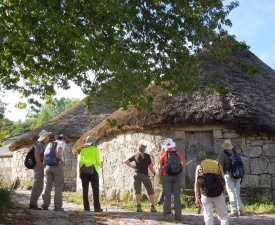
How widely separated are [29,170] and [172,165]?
12.1m

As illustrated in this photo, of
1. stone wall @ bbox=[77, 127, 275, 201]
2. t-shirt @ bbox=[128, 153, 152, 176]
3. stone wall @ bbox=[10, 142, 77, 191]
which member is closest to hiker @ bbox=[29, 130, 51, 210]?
t-shirt @ bbox=[128, 153, 152, 176]

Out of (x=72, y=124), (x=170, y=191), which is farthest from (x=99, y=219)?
(x=72, y=124)

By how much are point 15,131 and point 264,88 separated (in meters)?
56.4

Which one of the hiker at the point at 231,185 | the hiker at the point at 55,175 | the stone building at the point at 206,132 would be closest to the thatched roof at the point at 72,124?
the stone building at the point at 206,132

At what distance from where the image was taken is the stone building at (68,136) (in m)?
16.6

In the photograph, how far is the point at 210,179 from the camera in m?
5.59

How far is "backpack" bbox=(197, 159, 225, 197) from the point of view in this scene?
5.52 metres

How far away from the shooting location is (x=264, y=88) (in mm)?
11680

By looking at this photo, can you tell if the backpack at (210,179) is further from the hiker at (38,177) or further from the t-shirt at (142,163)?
the hiker at (38,177)

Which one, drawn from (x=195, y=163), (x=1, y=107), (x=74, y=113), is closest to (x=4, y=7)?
(x=195, y=163)

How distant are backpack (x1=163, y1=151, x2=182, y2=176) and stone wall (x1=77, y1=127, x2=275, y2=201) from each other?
310cm

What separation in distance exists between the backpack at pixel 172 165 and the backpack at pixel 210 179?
112cm

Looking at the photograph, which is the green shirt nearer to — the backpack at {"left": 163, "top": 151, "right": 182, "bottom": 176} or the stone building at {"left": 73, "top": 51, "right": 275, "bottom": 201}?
the backpack at {"left": 163, "top": 151, "right": 182, "bottom": 176}

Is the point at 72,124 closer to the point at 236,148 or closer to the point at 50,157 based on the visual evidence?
the point at 236,148
